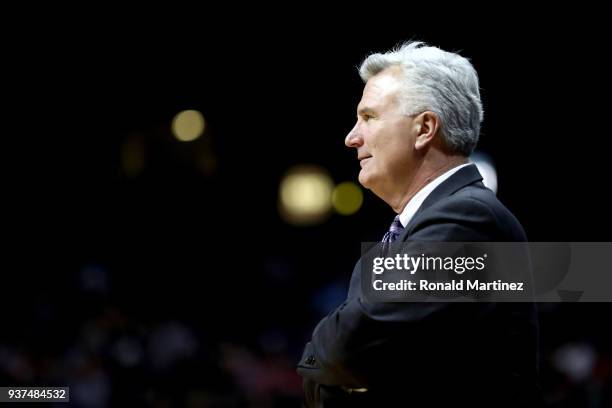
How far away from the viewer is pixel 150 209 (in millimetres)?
10844

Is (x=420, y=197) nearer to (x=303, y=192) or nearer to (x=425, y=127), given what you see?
(x=425, y=127)

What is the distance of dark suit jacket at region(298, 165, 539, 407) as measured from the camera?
6.28 ft

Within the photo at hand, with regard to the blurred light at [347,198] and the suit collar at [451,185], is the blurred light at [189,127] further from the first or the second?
the suit collar at [451,185]

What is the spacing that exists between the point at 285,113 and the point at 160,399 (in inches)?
217

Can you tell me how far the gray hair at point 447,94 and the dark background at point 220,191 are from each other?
4.53m

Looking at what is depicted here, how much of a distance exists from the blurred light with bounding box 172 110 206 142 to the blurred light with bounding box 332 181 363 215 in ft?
6.95

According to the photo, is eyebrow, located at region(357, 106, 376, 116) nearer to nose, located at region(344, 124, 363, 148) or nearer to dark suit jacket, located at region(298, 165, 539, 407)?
Answer: nose, located at region(344, 124, 363, 148)

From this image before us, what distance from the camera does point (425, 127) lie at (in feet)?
7.41

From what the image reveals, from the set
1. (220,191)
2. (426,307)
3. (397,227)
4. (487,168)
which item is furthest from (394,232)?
(220,191)

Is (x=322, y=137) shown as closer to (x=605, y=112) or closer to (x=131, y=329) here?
(x=605, y=112)

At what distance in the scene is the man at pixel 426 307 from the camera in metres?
1.92

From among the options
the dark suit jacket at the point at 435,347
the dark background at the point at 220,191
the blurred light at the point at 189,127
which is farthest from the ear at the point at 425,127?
the blurred light at the point at 189,127

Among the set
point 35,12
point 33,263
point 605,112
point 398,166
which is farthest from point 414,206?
point 605,112

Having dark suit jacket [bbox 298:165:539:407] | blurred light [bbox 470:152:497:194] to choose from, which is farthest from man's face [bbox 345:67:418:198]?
blurred light [bbox 470:152:497:194]
